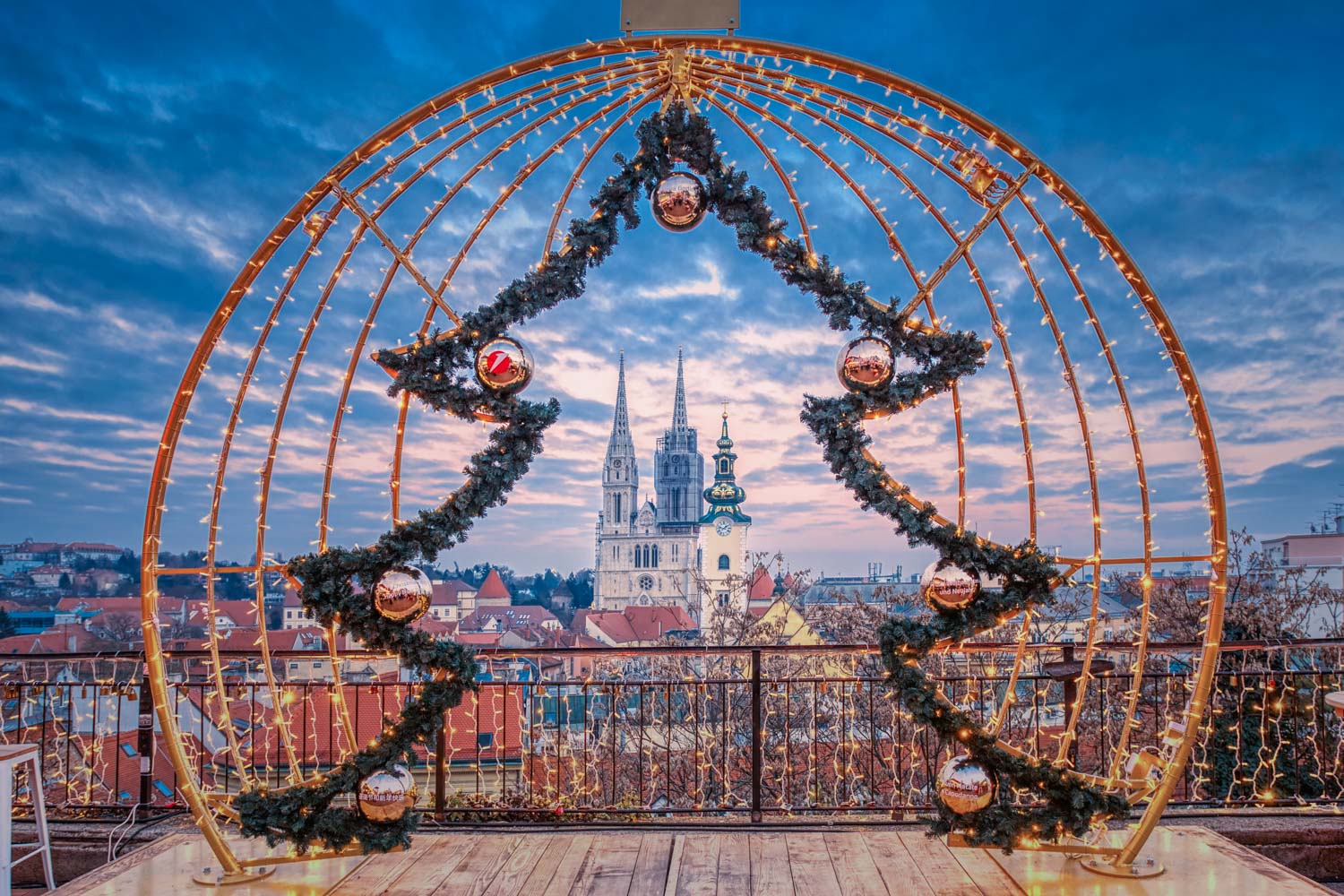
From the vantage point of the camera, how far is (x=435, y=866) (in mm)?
2811

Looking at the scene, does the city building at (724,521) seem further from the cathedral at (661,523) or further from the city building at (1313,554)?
the city building at (1313,554)

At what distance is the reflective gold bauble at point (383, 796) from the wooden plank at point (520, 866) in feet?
1.41

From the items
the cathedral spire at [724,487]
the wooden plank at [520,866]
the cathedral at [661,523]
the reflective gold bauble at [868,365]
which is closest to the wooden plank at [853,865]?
the wooden plank at [520,866]

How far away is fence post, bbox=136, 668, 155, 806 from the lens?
3803 millimetres

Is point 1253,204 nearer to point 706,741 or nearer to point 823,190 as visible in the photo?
point 823,190

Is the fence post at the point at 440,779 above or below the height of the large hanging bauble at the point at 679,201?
below

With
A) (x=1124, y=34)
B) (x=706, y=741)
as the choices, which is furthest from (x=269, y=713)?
(x=1124, y=34)

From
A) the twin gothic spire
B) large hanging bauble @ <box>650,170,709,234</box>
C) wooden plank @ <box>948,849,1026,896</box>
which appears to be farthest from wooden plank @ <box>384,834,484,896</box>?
the twin gothic spire

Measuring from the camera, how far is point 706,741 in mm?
8930

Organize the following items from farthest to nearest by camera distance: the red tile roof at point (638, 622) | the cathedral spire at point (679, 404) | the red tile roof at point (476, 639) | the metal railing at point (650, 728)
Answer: the cathedral spire at point (679, 404) → the red tile roof at point (638, 622) → the metal railing at point (650, 728) → the red tile roof at point (476, 639)

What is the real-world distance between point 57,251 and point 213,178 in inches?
137

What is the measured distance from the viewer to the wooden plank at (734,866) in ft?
8.40

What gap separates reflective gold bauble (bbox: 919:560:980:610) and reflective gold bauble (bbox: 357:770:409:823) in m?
2.02

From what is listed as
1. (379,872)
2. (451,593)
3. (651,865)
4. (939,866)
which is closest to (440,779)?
(379,872)
